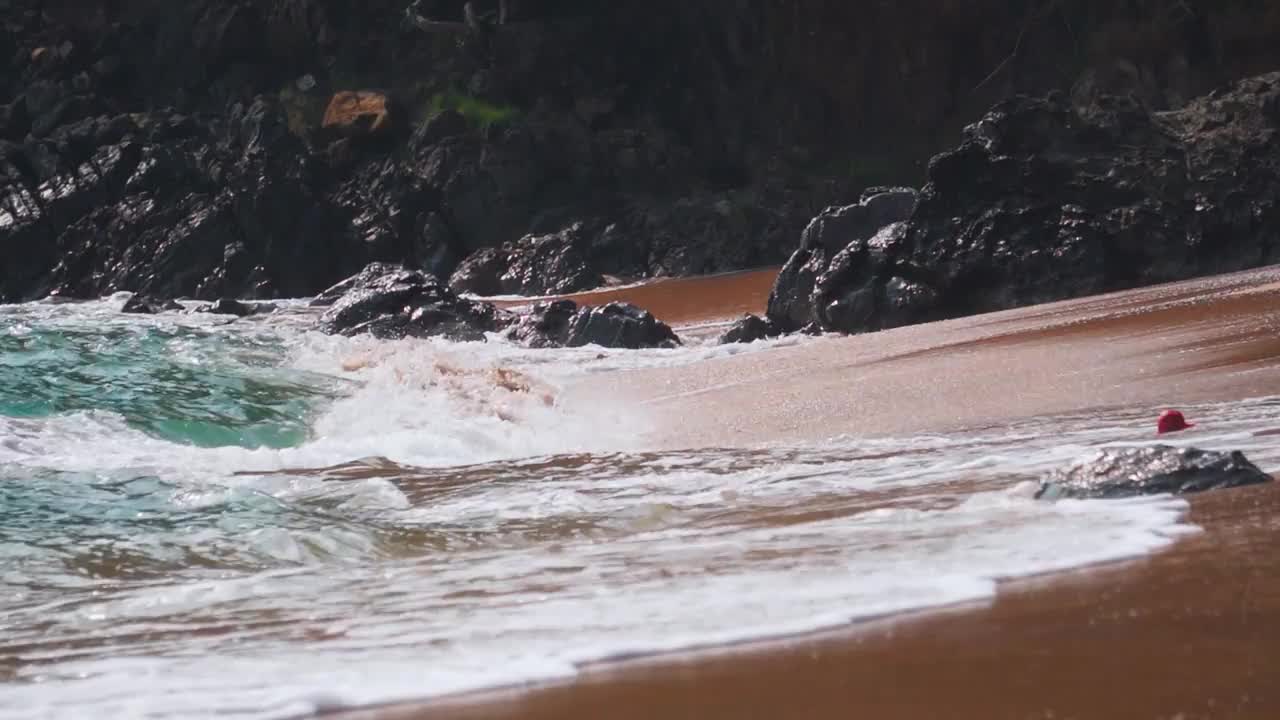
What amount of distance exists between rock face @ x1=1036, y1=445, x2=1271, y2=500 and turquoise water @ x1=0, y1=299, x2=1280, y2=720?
104 millimetres

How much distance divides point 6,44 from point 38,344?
26.6 m

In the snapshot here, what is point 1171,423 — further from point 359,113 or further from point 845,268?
point 359,113

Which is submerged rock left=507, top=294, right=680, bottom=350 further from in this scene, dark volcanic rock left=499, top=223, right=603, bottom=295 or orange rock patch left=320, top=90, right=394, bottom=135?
orange rock patch left=320, top=90, right=394, bottom=135

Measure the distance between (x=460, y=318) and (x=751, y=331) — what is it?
3.53 metres

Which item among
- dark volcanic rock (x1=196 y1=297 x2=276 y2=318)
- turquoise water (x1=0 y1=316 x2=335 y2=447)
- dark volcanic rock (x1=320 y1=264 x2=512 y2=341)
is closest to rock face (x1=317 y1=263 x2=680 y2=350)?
dark volcanic rock (x1=320 y1=264 x2=512 y2=341)

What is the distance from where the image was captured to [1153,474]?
5062mm

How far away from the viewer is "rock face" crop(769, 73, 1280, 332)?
13.6 metres

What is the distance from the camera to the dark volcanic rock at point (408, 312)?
15.8m

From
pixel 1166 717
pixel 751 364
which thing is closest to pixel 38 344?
pixel 751 364

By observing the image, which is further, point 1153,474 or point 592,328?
point 592,328

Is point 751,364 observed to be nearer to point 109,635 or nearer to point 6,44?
point 109,635

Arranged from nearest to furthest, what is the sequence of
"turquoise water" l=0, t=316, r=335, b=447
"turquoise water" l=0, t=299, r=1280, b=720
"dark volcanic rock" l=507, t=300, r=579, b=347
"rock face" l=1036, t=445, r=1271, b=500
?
"turquoise water" l=0, t=299, r=1280, b=720 < "rock face" l=1036, t=445, r=1271, b=500 < "turquoise water" l=0, t=316, r=335, b=447 < "dark volcanic rock" l=507, t=300, r=579, b=347

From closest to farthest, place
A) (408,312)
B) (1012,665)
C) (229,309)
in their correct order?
(1012,665)
(408,312)
(229,309)

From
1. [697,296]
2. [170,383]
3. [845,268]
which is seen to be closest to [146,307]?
[697,296]
